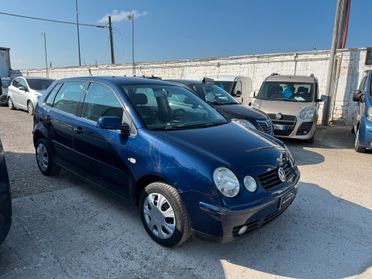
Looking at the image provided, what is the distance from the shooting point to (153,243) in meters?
3.15

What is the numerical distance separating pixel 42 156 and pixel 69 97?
3.91 ft

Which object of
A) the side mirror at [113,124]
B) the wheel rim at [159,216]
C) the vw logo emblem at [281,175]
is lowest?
the wheel rim at [159,216]

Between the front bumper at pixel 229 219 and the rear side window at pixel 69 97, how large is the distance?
8.01 feet

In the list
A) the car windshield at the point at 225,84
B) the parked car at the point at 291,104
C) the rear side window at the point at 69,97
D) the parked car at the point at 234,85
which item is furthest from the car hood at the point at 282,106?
the rear side window at the point at 69,97

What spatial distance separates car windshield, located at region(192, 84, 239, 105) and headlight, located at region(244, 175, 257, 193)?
186 inches

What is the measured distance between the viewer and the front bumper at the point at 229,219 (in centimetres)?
257

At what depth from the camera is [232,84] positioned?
11.3 metres

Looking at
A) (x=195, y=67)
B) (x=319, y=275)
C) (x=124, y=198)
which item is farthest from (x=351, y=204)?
(x=195, y=67)

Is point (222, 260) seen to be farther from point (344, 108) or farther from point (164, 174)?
point (344, 108)

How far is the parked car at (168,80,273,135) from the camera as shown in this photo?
632 cm

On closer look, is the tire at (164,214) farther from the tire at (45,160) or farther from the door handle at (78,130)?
the tire at (45,160)

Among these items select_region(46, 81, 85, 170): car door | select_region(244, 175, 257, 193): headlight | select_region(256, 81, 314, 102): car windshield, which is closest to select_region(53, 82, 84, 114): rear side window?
select_region(46, 81, 85, 170): car door

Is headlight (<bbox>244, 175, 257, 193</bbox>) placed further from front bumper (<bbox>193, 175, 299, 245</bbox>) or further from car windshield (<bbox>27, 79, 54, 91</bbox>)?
car windshield (<bbox>27, 79, 54, 91</bbox>)

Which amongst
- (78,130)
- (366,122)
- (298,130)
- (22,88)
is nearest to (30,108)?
(22,88)
